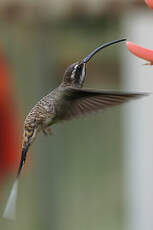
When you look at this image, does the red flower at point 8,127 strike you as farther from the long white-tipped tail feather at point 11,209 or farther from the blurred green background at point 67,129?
the long white-tipped tail feather at point 11,209

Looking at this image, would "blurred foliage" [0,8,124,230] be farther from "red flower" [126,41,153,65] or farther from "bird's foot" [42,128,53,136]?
"red flower" [126,41,153,65]

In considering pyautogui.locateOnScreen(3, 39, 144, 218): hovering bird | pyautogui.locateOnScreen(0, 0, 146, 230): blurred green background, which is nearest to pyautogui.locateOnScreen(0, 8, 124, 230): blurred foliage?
pyautogui.locateOnScreen(0, 0, 146, 230): blurred green background

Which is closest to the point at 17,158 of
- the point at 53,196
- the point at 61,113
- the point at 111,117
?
the point at 53,196

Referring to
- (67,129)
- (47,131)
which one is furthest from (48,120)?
(67,129)

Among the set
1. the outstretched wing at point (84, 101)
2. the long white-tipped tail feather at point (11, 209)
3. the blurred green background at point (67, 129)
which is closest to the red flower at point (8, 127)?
the blurred green background at point (67, 129)

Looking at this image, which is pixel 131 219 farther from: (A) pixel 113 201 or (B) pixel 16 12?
(B) pixel 16 12

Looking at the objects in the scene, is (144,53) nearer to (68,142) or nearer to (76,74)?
(76,74)

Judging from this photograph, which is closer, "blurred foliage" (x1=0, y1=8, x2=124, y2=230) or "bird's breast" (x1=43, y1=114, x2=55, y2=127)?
"bird's breast" (x1=43, y1=114, x2=55, y2=127)
